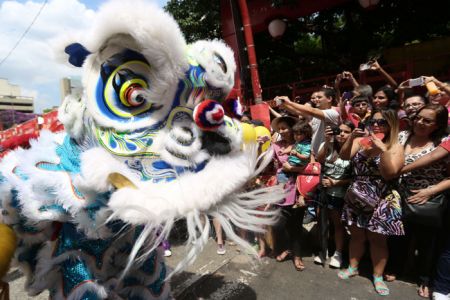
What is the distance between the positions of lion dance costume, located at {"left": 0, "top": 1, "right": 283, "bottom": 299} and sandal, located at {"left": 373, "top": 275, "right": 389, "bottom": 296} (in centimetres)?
172

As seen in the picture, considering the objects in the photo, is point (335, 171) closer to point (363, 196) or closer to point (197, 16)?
point (363, 196)

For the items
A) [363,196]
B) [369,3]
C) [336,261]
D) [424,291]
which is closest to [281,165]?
[363,196]

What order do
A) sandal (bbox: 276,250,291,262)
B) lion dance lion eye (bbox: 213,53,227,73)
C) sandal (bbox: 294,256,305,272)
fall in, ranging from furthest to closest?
sandal (bbox: 276,250,291,262) → sandal (bbox: 294,256,305,272) → lion dance lion eye (bbox: 213,53,227,73)

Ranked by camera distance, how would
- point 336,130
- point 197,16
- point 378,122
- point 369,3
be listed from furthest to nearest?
1. point 197,16
2. point 369,3
3. point 336,130
4. point 378,122

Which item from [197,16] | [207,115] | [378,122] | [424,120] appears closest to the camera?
[207,115]

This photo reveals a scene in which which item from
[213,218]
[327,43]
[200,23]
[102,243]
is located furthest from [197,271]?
[327,43]

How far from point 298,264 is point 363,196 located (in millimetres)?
883

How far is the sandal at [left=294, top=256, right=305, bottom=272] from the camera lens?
2697mm

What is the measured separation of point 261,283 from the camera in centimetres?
248

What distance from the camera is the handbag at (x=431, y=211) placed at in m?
2.09

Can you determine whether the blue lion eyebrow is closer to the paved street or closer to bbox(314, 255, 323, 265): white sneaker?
the paved street

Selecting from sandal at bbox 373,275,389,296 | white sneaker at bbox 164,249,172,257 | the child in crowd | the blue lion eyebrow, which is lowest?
sandal at bbox 373,275,389,296

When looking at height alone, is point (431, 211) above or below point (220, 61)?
below

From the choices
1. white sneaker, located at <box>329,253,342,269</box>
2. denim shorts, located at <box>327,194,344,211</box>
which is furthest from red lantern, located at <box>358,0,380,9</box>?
white sneaker, located at <box>329,253,342,269</box>
